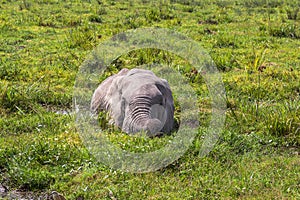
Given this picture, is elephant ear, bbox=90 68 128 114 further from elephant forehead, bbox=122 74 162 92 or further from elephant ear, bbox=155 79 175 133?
elephant ear, bbox=155 79 175 133

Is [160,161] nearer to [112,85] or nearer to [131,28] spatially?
[112,85]

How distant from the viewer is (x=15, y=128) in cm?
828

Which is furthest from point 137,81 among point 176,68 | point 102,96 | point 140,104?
point 176,68

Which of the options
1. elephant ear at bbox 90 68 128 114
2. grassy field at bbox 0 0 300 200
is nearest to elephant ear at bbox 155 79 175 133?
grassy field at bbox 0 0 300 200

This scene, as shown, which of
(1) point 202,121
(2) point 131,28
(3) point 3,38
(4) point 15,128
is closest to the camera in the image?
(4) point 15,128

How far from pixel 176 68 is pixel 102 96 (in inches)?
94.5

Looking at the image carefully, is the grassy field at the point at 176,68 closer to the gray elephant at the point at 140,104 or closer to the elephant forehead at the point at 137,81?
the gray elephant at the point at 140,104

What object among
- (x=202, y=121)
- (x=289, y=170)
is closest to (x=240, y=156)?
(x=289, y=170)

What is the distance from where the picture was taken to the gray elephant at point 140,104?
7.76 meters

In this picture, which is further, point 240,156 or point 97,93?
point 97,93

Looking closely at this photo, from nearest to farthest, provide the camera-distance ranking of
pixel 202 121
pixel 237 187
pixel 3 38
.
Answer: pixel 237 187 < pixel 202 121 < pixel 3 38

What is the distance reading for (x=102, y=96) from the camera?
9305 mm

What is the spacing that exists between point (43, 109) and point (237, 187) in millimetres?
3870

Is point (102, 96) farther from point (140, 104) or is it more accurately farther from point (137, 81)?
point (140, 104)
